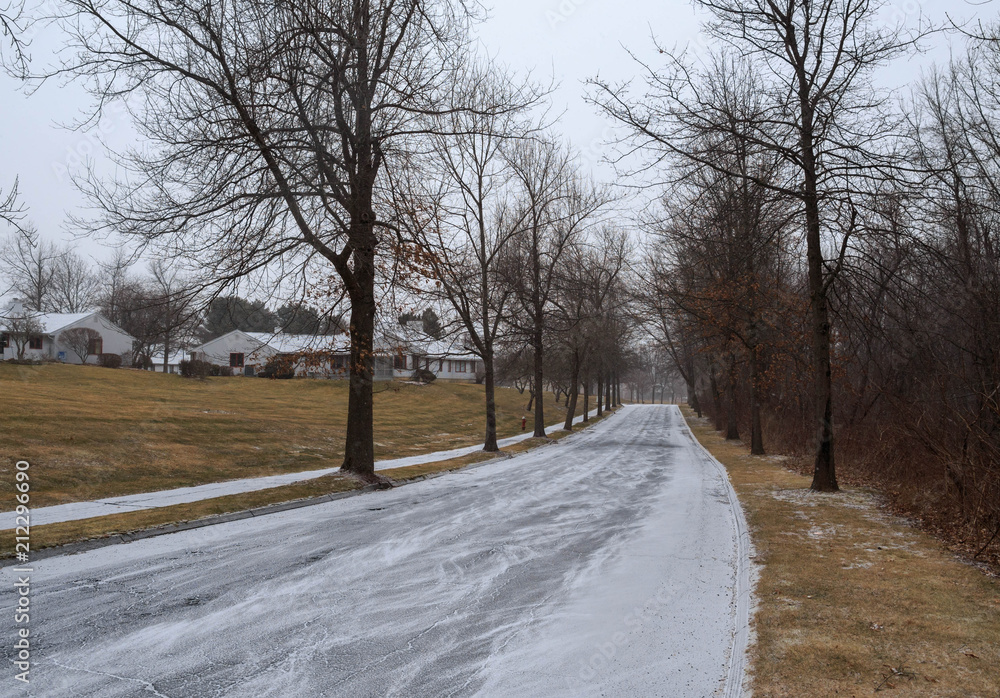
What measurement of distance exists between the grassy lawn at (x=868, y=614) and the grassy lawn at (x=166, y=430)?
1248cm

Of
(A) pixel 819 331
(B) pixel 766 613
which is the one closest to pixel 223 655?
(B) pixel 766 613

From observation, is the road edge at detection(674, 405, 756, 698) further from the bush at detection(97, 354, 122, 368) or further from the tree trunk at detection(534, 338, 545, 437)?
the bush at detection(97, 354, 122, 368)

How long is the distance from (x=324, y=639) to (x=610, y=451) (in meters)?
22.0

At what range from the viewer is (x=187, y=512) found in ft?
37.6

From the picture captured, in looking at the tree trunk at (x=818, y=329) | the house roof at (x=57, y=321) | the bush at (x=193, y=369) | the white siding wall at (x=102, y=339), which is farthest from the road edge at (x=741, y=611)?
the house roof at (x=57, y=321)

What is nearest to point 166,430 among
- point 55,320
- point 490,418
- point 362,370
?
point 362,370

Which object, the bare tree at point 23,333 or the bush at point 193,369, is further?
the bush at point 193,369

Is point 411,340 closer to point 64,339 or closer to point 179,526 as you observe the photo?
point 179,526

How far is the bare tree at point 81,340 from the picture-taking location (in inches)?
2349

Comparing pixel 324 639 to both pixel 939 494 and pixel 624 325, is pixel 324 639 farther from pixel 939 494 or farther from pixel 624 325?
pixel 624 325

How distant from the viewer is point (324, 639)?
562 cm

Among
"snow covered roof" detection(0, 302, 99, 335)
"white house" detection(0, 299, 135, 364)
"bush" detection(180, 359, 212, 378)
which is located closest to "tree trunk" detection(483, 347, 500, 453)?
"bush" detection(180, 359, 212, 378)

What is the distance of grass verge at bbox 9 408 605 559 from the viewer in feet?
30.4

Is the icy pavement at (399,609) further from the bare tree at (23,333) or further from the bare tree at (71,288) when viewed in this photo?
the bare tree at (71,288)
